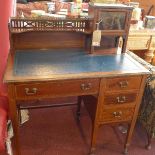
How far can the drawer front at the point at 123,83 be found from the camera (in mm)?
1339

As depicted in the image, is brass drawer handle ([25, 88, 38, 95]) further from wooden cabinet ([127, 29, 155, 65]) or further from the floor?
wooden cabinet ([127, 29, 155, 65])

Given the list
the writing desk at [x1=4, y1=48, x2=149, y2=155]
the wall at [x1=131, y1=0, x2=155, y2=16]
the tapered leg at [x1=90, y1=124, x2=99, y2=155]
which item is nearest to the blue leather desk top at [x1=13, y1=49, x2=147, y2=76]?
the writing desk at [x1=4, y1=48, x2=149, y2=155]

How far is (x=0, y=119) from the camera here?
1225 mm

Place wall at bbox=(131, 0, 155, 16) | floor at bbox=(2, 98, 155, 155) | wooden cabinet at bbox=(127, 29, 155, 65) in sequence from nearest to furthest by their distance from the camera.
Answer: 1. floor at bbox=(2, 98, 155, 155)
2. wooden cabinet at bbox=(127, 29, 155, 65)
3. wall at bbox=(131, 0, 155, 16)

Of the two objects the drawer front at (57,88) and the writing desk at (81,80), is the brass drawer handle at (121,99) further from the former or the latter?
the drawer front at (57,88)

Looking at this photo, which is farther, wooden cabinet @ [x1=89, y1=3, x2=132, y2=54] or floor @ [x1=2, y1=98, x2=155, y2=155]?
floor @ [x1=2, y1=98, x2=155, y2=155]

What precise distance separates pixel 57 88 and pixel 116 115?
19.6 inches

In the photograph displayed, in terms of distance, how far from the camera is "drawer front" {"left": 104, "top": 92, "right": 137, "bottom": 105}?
4.59 ft

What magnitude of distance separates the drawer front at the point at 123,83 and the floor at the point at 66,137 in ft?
2.03

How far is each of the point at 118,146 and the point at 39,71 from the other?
982mm

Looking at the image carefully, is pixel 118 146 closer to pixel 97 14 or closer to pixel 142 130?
pixel 142 130

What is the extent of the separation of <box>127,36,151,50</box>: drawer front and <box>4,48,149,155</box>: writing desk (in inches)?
23.2

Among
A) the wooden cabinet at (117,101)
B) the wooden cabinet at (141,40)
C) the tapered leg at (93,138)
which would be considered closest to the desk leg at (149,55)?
the wooden cabinet at (141,40)

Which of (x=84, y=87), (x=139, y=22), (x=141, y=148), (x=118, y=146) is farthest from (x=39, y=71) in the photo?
(x=139, y=22)
